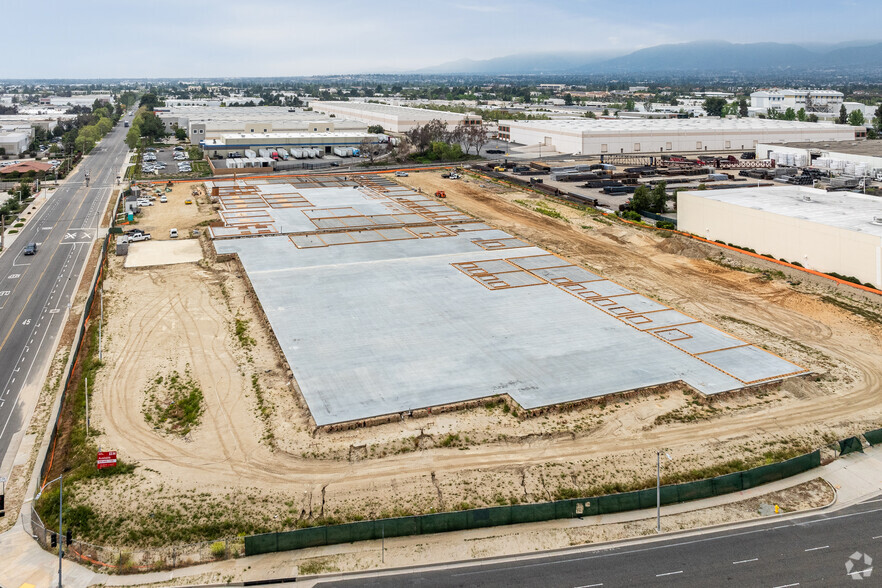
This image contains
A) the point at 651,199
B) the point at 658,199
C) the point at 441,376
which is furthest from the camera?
the point at 651,199

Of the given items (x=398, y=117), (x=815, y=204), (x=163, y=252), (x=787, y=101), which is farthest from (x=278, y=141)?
A: (x=787, y=101)

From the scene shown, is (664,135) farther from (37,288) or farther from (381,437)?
(381,437)

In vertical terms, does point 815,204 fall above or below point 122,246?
above

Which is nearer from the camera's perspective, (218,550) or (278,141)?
(218,550)

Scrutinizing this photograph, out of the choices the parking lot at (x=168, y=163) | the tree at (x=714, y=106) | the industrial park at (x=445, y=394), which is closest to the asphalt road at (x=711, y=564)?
the industrial park at (x=445, y=394)

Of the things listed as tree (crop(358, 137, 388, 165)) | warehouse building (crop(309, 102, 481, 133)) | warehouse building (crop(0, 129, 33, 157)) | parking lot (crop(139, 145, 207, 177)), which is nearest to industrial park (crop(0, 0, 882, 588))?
parking lot (crop(139, 145, 207, 177))

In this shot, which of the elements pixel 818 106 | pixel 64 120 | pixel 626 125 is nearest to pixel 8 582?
pixel 626 125

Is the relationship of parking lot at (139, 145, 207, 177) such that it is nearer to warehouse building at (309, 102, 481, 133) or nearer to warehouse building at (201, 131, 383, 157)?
warehouse building at (201, 131, 383, 157)

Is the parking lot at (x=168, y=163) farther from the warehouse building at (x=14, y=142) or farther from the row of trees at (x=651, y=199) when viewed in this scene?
the row of trees at (x=651, y=199)
